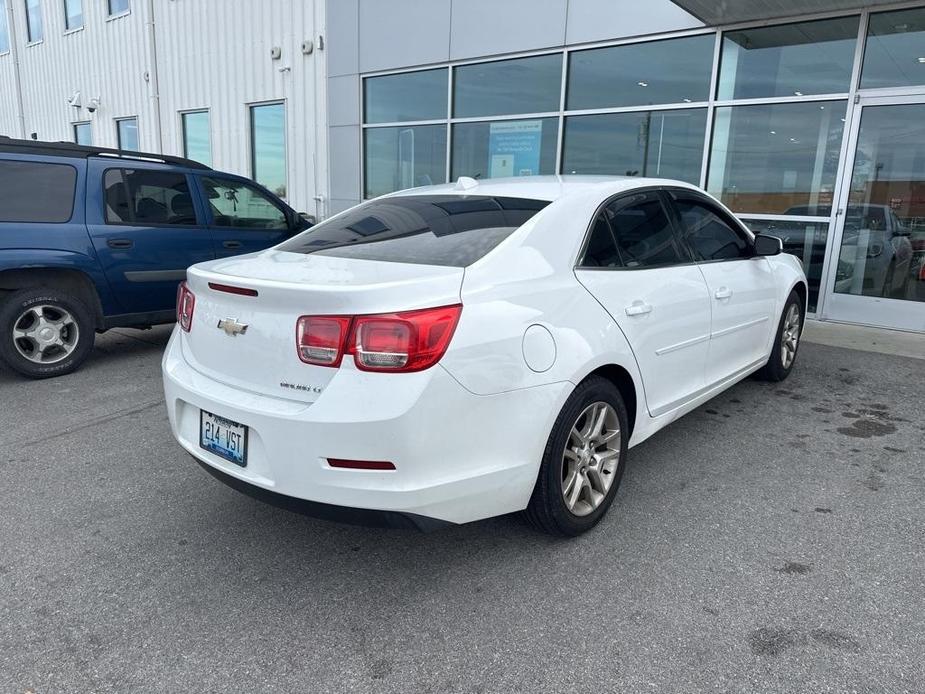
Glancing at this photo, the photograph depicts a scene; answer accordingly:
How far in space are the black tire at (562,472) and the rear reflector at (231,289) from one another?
1264 mm

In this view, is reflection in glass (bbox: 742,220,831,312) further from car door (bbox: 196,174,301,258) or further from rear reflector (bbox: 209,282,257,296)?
rear reflector (bbox: 209,282,257,296)

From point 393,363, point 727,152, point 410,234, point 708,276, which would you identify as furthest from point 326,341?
point 727,152

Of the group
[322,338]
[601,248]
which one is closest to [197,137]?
[601,248]

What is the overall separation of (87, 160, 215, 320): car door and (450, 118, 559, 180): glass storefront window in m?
5.09

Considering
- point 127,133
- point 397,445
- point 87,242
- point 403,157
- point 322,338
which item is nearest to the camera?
point 397,445

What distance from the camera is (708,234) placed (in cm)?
410

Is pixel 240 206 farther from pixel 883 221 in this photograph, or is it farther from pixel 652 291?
pixel 883 221

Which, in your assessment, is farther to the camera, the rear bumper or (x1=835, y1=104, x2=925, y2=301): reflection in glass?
(x1=835, y1=104, x2=925, y2=301): reflection in glass

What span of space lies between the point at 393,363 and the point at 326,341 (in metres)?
0.26

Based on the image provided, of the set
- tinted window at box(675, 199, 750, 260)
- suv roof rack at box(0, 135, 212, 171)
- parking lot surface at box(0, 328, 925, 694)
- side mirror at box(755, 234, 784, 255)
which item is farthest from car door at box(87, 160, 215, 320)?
side mirror at box(755, 234, 784, 255)

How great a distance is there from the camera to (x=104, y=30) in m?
16.1

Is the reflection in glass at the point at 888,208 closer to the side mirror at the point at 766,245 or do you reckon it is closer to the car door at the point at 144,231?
the side mirror at the point at 766,245

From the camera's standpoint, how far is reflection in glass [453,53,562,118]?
9.33 metres

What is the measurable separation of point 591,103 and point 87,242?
642cm
